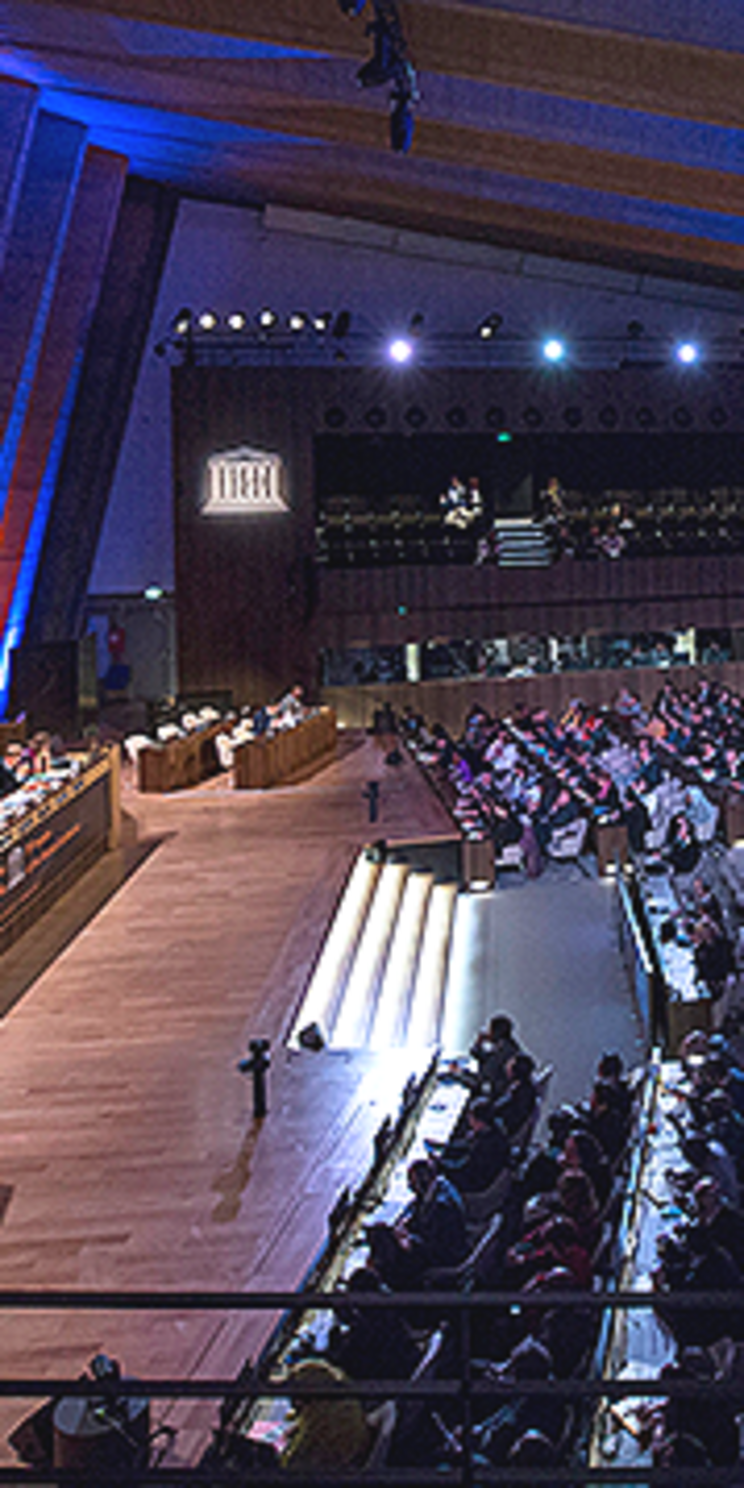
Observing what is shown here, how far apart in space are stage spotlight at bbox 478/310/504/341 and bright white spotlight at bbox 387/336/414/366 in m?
1.37

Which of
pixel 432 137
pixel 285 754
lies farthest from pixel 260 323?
pixel 285 754

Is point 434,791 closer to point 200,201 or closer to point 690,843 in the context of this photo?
point 690,843

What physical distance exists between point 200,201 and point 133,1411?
79.2 ft

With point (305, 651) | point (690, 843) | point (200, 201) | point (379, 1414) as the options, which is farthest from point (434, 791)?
point (200, 201)

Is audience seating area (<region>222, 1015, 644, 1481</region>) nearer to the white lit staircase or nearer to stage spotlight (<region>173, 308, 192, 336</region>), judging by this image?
the white lit staircase

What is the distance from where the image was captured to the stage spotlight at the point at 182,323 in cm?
2172

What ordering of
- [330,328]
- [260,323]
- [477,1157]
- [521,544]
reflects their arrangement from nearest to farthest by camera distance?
[477,1157] → [260,323] → [330,328] → [521,544]

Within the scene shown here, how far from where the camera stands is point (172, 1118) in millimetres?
6770

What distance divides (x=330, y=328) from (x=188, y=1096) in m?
19.6

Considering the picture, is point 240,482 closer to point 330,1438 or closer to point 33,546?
point 33,546

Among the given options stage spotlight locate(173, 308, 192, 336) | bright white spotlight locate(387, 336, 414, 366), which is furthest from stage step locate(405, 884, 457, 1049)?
bright white spotlight locate(387, 336, 414, 366)

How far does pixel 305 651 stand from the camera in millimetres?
23031

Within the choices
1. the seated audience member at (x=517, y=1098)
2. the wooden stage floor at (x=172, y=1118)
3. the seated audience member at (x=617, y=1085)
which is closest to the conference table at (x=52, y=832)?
the wooden stage floor at (x=172, y=1118)

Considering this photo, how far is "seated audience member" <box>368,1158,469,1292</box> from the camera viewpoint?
4988mm
